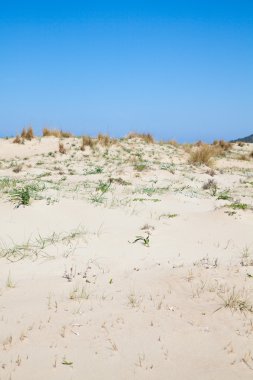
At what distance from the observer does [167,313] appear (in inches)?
127

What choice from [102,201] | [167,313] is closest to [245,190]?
[102,201]

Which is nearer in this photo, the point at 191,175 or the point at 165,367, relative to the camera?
the point at 165,367

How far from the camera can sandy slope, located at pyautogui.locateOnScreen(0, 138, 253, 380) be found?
8.63 ft

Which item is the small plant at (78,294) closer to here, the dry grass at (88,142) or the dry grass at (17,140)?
the dry grass at (88,142)

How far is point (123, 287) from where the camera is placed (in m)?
3.74

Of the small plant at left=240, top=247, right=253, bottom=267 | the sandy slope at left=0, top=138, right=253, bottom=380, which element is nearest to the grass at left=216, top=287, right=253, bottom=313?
the sandy slope at left=0, top=138, right=253, bottom=380

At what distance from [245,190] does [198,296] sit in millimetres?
6620

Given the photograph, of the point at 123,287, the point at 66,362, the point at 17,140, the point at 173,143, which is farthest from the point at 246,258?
the point at 173,143

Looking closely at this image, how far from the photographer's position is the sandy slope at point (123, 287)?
8.63ft

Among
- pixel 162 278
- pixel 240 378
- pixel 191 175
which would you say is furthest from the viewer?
pixel 191 175

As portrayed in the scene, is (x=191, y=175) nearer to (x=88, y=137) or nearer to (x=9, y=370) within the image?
(x=88, y=137)

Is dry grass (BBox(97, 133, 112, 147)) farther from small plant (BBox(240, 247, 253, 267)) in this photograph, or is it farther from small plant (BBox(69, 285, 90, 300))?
small plant (BBox(69, 285, 90, 300))

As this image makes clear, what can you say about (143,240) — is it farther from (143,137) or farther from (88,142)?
(143,137)

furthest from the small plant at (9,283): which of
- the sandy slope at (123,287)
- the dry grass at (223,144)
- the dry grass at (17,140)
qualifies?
the dry grass at (223,144)
